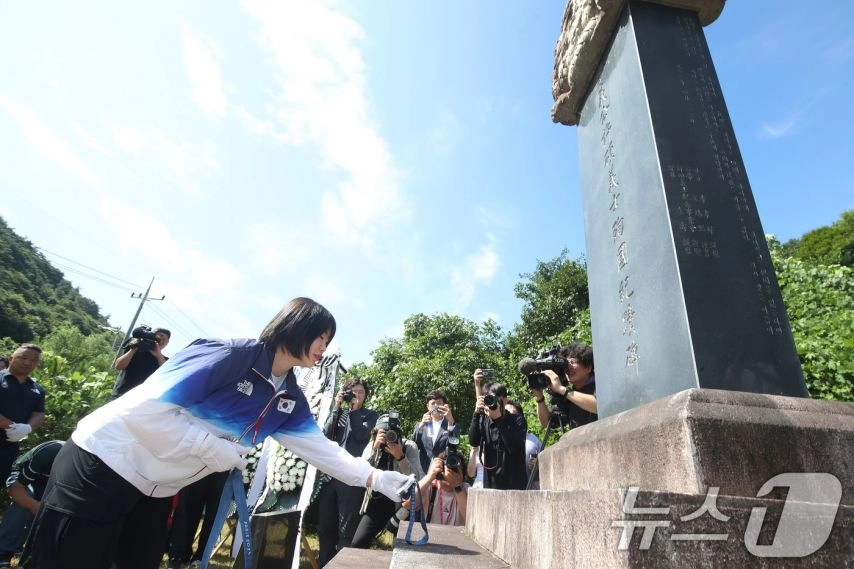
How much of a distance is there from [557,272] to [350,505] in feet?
48.6

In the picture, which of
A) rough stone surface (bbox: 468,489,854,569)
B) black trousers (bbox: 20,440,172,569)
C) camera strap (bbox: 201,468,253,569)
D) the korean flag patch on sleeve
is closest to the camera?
rough stone surface (bbox: 468,489,854,569)

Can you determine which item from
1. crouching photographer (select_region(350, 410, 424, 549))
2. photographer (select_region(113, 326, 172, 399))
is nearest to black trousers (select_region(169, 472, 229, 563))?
photographer (select_region(113, 326, 172, 399))

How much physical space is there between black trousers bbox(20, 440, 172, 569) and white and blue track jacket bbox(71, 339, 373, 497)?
2.5 inches

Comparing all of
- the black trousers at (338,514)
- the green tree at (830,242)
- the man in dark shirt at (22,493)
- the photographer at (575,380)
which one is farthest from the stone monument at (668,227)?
the green tree at (830,242)

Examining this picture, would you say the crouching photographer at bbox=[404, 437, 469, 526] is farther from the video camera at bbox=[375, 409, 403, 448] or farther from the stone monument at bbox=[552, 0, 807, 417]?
the stone monument at bbox=[552, 0, 807, 417]

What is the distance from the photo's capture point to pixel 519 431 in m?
3.96

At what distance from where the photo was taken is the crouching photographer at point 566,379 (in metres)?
3.07

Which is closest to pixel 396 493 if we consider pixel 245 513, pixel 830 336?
pixel 245 513

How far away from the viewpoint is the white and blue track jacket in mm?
1706

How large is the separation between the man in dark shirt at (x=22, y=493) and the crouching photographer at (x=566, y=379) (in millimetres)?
4285

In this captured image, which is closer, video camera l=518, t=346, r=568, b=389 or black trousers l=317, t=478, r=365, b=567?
video camera l=518, t=346, r=568, b=389

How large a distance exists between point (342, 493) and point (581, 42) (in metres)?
4.54

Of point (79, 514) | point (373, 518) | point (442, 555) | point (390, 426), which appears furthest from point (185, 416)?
point (373, 518)

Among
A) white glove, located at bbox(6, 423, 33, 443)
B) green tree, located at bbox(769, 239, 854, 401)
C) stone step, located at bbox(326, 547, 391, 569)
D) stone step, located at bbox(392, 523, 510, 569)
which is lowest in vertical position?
stone step, located at bbox(326, 547, 391, 569)
